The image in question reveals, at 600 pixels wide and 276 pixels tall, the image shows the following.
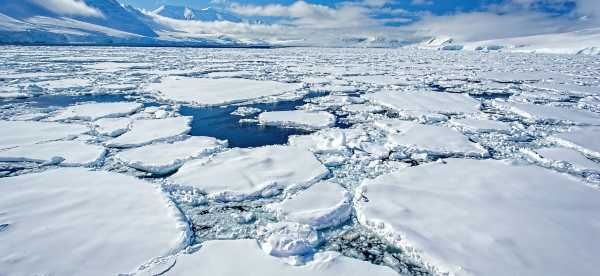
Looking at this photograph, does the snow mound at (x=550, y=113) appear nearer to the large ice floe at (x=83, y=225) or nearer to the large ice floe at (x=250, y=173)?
the large ice floe at (x=250, y=173)

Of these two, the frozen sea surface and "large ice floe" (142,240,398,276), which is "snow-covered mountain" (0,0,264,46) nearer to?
the frozen sea surface

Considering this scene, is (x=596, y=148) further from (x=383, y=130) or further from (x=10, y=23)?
(x=10, y=23)

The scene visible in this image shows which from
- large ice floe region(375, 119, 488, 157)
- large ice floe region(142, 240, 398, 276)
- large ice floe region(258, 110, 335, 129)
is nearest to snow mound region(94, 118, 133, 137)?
large ice floe region(258, 110, 335, 129)

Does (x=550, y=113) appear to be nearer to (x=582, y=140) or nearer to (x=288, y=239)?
(x=582, y=140)

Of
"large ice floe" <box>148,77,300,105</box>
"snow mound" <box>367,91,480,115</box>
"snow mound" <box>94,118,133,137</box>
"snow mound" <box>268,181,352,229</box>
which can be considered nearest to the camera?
"snow mound" <box>268,181,352,229</box>

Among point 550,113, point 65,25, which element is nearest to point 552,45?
point 550,113

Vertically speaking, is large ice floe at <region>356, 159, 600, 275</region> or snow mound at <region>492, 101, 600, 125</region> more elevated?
snow mound at <region>492, 101, 600, 125</region>
